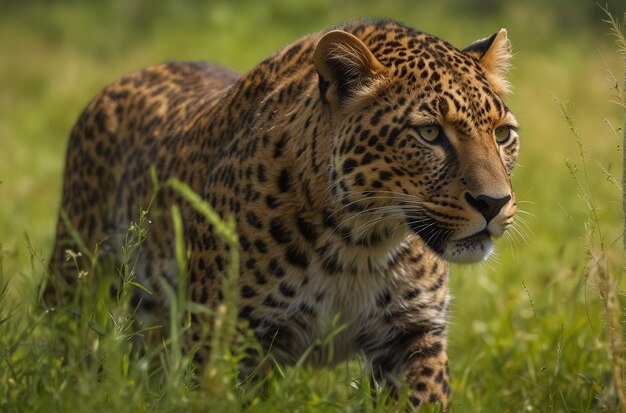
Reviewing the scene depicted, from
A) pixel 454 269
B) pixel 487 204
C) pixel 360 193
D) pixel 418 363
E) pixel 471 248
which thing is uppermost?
pixel 487 204

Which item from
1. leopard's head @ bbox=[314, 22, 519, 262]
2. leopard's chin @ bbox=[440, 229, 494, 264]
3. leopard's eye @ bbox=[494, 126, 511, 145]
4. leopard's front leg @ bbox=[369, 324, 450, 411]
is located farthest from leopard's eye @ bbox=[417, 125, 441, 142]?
leopard's front leg @ bbox=[369, 324, 450, 411]

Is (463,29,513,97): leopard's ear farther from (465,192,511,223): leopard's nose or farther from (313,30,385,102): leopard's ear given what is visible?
(465,192,511,223): leopard's nose

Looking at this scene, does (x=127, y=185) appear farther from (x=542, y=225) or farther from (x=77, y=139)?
(x=542, y=225)

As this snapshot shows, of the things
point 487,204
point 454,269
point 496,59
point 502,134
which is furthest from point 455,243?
point 454,269

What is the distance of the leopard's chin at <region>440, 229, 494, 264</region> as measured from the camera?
448cm

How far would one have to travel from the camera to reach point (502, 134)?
4715 millimetres

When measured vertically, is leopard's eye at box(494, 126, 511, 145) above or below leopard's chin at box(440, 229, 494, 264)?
above

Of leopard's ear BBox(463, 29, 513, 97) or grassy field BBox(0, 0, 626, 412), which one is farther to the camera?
leopard's ear BBox(463, 29, 513, 97)

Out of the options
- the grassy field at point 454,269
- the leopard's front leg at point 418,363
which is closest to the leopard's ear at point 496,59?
the grassy field at point 454,269

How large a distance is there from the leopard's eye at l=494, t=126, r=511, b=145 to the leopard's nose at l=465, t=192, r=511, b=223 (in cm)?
41

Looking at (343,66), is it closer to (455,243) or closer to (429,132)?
(429,132)

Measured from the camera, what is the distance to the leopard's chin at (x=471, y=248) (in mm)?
4477

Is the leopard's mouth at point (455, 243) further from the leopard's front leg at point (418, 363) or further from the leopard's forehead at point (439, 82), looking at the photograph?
the leopard's front leg at point (418, 363)

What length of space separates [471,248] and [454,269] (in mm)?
3016
